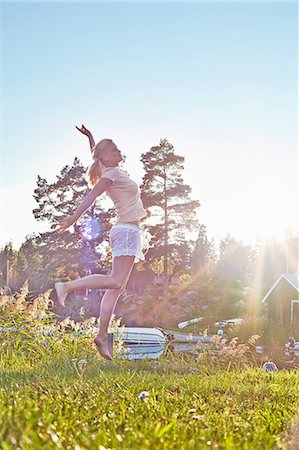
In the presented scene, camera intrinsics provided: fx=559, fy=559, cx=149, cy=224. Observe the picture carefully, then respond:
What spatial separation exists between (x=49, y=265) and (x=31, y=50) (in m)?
17.7

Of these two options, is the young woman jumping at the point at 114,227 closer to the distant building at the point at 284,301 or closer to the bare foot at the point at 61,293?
the bare foot at the point at 61,293

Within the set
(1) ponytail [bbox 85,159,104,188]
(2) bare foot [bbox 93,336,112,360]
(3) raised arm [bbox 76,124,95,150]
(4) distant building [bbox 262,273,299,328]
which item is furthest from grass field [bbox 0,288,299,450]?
(4) distant building [bbox 262,273,299,328]

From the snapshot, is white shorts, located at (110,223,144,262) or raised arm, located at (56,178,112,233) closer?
raised arm, located at (56,178,112,233)

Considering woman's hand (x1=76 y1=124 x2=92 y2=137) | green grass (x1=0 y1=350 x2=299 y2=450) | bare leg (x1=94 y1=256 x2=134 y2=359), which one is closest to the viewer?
green grass (x1=0 y1=350 x2=299 y2=450)

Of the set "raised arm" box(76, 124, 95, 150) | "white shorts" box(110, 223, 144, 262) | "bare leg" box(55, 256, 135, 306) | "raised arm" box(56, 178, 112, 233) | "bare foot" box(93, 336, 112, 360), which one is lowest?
"bare foot" box(93, 336, 112, 360)

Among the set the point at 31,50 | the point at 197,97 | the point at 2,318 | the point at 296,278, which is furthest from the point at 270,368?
the point at 296,278

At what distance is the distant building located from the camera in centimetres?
1883

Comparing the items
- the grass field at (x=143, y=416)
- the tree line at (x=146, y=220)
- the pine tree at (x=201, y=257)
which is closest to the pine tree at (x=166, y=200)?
the tree line at (x=146, y=220)

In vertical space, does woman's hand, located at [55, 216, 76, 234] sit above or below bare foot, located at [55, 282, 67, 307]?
above

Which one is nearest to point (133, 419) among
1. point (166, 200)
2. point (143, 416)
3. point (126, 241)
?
point (143, 416)

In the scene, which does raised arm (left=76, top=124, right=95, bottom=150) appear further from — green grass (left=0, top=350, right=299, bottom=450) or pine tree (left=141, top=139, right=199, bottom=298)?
pine tree (left=141, top=139, right=199, bottom=298)

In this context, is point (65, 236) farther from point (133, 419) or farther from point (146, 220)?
point (133, 419)

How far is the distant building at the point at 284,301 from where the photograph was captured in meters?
18.8

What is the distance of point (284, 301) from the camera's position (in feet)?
62.8
